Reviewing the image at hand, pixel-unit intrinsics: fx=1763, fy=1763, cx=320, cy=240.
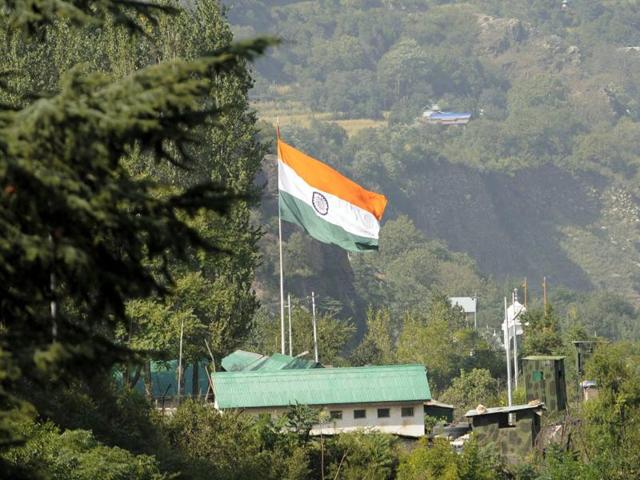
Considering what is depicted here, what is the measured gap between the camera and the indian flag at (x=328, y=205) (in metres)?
51.9

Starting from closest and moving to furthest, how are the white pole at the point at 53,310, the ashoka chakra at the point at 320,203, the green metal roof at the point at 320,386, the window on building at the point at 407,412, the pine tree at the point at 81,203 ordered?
1. the pine tree at the point at 81,203
2. the white pole at the point at 53,310
3. the green metal roof at the point at 320,386
4. the window on building at the point at 407,412
5. the ashoka chakra at the point at 320,203

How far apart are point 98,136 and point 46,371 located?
4.33 feet

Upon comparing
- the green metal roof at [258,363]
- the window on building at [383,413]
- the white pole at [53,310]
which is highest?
the green metal roof at [258,363]

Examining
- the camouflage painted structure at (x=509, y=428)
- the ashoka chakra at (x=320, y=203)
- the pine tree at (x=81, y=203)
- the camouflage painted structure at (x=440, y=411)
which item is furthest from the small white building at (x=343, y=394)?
the pine tree at (x=81, y=203)

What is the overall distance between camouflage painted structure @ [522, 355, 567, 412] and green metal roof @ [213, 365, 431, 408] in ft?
17.4

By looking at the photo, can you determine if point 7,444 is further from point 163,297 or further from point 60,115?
point 60,115

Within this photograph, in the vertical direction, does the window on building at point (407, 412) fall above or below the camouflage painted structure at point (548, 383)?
below

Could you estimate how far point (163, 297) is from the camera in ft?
35.6

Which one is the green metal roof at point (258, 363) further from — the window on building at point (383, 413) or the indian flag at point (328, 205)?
the window on building at point (383, 413)

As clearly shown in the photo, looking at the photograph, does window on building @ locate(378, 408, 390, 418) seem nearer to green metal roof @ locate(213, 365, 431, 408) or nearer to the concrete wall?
the concrete wall

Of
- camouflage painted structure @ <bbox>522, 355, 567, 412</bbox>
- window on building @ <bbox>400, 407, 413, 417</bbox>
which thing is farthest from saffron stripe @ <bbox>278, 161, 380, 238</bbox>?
window on building @ <bbox>400, 407, 413, 417</bbox>

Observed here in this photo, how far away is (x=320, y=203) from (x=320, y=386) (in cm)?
764

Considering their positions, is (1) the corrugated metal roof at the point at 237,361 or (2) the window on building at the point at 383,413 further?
(1) the corrugated metal roof at the point at 237,361

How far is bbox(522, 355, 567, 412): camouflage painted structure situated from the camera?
5128cm
